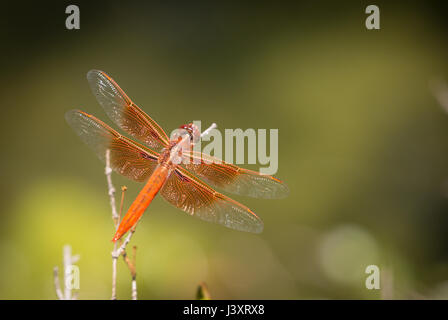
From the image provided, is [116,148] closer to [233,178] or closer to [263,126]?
[233,178]

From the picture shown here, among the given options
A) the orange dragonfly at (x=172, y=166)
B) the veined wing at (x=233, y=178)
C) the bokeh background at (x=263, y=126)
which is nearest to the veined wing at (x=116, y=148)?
the orange dragonfly at (x=172, y=166)

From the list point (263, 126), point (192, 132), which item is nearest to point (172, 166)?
point (192, 132)

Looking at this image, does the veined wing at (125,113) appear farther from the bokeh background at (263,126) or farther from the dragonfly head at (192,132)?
the bokeh background at (263,126)

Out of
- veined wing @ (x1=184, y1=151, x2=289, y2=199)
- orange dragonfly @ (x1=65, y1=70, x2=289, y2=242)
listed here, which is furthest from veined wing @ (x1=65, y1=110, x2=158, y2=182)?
veined wing @ (x1=184, y1=151, x2=289, y2=199)

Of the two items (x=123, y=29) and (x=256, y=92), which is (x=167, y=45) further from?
(x=256, y=92)
